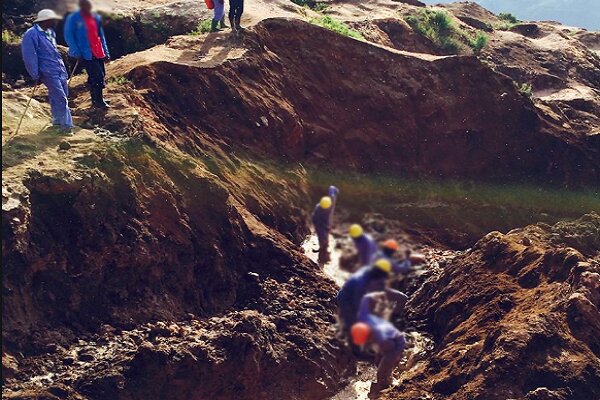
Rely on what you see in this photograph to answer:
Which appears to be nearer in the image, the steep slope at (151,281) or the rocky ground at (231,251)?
the steep slope at (151,281)

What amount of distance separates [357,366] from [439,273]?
461cm

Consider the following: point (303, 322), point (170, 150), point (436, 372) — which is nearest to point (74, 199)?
point (170, 150)

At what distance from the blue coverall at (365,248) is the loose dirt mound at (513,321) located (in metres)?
8.48

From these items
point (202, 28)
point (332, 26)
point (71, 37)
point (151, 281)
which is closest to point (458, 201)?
point (332, 26)

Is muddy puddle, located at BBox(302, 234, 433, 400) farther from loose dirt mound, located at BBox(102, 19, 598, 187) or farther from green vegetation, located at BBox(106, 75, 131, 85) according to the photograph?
green vegetation, located at BBox(106, 75, 131, 85)

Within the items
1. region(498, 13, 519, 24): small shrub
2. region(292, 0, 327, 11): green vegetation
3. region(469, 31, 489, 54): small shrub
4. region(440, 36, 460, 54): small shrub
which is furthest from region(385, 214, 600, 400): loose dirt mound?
region(498, 13, 519, 24): small shrub

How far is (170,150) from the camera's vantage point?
59.9 feet

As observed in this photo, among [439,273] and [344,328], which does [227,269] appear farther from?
[344,328]

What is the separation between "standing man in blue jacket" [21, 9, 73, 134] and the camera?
51.3 ft

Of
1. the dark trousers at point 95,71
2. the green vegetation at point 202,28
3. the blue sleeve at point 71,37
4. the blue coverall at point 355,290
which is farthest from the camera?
the green vegetation at point 202,28

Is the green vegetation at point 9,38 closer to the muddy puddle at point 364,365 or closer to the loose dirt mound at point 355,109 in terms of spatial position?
the loose dirt mound at point 355,109

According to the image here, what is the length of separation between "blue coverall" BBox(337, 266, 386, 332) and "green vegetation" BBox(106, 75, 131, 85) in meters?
Result: 13.2

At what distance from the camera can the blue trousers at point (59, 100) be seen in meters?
16.3

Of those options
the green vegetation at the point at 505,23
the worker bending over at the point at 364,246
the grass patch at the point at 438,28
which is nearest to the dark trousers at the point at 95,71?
the worker bending over at the point at 364,246
